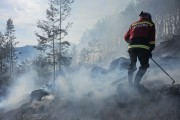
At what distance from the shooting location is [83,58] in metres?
95.8

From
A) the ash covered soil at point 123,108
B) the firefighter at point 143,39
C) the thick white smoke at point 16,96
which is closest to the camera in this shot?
the ash covered soil at point 123,108

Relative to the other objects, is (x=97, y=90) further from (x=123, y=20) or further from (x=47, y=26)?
(x=123, y=20)

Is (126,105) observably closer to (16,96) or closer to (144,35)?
(144,35)

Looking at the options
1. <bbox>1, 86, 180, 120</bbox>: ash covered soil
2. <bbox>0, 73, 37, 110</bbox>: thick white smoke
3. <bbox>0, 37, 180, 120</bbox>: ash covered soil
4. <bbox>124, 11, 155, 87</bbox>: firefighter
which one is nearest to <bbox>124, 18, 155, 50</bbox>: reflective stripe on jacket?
<bbox>124, 11, 155, 87</bbox>: firefighter

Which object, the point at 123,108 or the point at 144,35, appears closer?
the point at 144,35

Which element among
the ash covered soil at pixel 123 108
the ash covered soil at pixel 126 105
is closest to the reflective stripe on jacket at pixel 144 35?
the ash covered soil at pixel 126 105

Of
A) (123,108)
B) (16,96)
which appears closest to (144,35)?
(123,108)

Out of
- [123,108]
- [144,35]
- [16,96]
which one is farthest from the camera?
[16,96]

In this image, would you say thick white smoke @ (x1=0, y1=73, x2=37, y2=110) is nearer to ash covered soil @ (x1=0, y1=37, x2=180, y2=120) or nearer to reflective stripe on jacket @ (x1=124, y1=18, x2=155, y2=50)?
ash covered soil @ (x1=0, y1=37, x2=180, y2=120)

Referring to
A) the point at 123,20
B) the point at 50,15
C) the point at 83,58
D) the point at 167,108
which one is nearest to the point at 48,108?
the point at 167,108

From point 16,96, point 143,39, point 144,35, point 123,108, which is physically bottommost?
point 16,96

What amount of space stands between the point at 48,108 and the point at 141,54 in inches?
221

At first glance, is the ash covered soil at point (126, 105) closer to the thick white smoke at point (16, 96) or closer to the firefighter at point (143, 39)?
the firefighter at point (143, 39)

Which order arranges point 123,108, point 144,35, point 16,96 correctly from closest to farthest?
point 144,35, point 123,108, point 16,96
